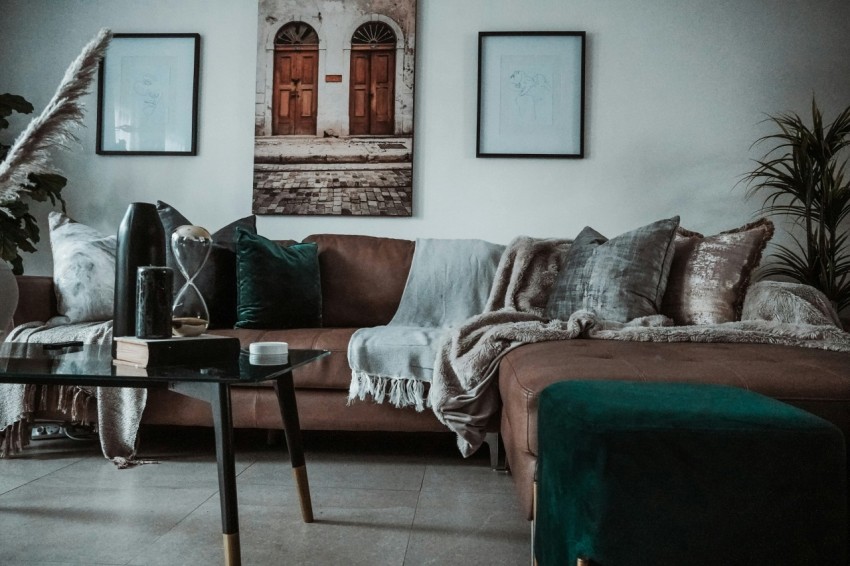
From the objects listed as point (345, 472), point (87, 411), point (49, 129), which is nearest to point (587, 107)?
point (345, 472)

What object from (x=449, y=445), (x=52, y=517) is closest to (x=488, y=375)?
(x=449, y=445)

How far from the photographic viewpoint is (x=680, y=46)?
3.15m

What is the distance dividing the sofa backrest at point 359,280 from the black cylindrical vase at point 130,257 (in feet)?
4.31

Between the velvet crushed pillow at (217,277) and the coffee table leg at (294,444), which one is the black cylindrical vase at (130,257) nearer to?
the coffee table leg at (294,444)

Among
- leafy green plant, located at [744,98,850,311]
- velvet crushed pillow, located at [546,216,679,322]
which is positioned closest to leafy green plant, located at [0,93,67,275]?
velvet crushed pillow, located at [546,216,679,322]

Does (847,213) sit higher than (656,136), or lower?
lower

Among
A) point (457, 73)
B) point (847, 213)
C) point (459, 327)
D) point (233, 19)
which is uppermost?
point (233, 19)

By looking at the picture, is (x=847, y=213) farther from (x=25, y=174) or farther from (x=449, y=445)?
(x=25, y=174)

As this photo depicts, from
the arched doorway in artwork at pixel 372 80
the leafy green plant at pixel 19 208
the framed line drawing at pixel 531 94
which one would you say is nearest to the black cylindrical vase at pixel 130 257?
the leafy green plant at pixel 19 208

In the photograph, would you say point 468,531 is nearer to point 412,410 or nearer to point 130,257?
point 412,410

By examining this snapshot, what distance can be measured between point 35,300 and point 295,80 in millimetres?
1542

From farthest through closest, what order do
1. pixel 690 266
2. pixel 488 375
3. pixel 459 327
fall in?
pixel 690 266
pixel 459 327
pixel 488 375

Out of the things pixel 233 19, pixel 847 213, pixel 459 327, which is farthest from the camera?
pixel 233 19

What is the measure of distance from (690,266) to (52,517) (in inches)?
85.0
